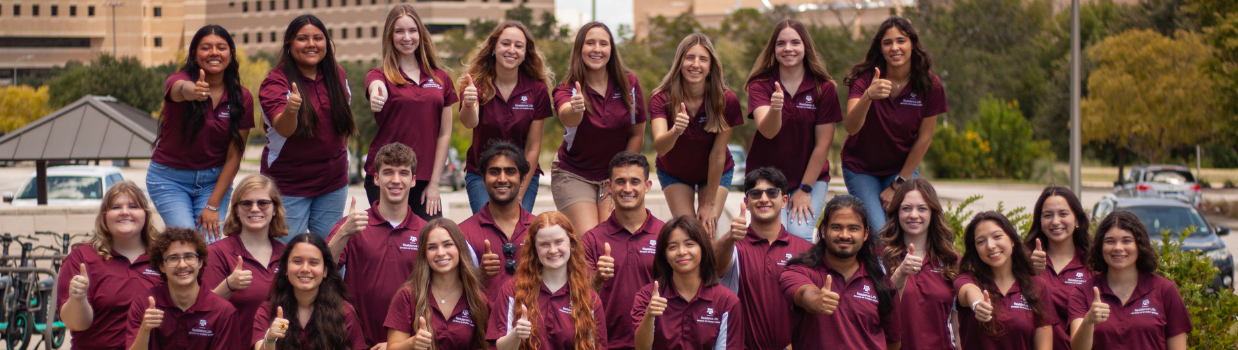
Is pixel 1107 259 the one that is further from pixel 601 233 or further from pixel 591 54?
pixel 591 54

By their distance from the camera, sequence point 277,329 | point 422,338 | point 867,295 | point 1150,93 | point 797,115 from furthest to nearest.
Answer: point 1150,93, point 797,115, point 867,295, point 422,338, point 277,329

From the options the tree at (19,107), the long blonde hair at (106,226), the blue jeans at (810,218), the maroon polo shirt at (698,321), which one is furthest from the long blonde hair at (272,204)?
the tree at (19,107)

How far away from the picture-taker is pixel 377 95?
6.05 m

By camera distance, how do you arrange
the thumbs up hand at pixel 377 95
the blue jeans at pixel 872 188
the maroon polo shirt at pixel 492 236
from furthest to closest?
the blue jeans at pixel 872 188
the thumbs up hand at pixel 377 95
the maroon polo shirt at pixel 492 236

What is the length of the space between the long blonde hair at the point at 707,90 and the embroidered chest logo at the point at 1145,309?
2550 millimetres

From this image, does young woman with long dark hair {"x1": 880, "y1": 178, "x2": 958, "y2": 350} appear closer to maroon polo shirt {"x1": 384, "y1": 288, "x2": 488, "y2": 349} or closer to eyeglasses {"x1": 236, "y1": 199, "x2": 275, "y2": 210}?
maroon polo shirt {"x1": 384, "y1": 288, "x2": 488, "y2": 349}

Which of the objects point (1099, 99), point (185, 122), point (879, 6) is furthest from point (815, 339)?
point (879, 6)

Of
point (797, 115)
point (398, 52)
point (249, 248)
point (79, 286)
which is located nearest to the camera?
point (79, 286)

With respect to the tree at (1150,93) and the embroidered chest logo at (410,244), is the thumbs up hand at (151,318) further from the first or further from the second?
the tree at (1150,93)

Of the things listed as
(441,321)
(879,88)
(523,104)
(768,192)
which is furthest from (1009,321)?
(523,104)

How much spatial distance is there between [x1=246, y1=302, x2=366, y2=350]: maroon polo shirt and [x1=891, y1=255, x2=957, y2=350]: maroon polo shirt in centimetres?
284

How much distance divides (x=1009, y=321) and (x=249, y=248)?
4.11 meters

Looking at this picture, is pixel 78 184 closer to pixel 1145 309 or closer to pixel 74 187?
pixel 74 187

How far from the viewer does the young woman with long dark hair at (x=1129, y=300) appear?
540cm
